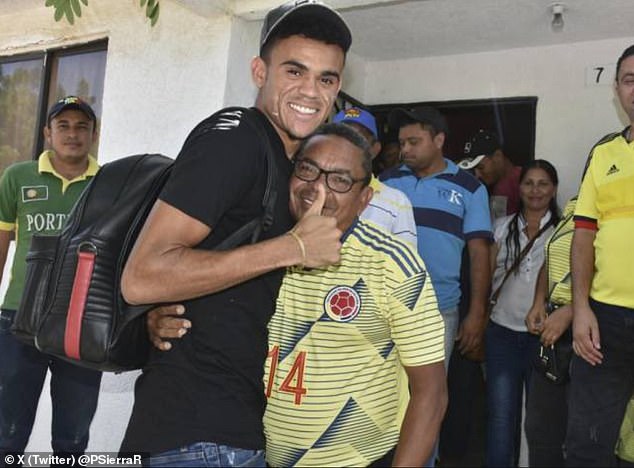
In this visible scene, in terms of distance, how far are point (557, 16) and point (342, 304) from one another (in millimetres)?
3429

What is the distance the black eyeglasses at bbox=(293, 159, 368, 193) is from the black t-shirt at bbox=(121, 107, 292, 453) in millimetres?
244

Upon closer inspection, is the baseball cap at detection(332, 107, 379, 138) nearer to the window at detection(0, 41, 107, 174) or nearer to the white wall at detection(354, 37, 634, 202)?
the white wall at detection(354, 37, 634, 202)

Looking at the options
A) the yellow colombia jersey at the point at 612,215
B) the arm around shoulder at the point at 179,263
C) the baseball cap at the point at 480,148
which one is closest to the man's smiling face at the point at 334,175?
the arm around shoulder at the point at 179,263

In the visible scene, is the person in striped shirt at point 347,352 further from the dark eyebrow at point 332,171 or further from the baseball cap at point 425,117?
the baseball cap at point 425,117

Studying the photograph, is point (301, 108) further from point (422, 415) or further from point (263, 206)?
point (422, 415)

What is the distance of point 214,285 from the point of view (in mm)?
1411

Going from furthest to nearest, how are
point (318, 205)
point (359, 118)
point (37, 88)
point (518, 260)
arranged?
point (37, 88), point (518, 260), point (359, 118), point (318, 205)

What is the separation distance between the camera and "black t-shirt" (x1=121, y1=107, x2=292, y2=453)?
1397 millimetres

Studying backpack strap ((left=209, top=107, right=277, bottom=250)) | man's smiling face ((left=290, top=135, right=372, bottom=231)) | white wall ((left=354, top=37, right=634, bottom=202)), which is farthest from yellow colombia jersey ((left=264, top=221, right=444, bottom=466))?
white wall ((left=354, top=37, right=634, bottom=202))

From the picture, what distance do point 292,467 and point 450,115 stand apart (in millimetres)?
5152

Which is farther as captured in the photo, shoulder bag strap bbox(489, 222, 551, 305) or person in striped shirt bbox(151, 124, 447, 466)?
shoulder bag strap bbox(489, 222, 551, 305)

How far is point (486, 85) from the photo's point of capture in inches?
209

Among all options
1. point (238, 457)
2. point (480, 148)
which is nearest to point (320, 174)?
point (238, 457)

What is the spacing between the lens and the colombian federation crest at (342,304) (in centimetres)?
179
